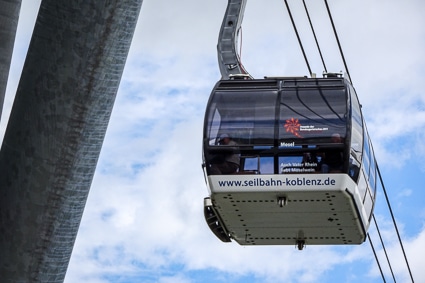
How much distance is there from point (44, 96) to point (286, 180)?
1122 cm

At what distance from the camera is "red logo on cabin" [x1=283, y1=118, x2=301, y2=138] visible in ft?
48.2

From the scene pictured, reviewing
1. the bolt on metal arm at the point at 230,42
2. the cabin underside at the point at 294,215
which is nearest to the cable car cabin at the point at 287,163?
the cabin underside at the point at 294,215

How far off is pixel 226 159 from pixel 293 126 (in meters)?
1.15

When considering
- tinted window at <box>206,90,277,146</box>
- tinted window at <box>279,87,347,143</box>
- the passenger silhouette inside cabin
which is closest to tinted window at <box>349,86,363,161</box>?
tinted window at <box>279,87,347,143</box>

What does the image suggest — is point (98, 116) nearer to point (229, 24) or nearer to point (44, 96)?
point (44, 96)

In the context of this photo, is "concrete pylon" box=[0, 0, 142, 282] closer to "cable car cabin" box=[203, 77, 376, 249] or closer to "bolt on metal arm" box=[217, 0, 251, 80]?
"cable car cabin" box=[203, 77, 376, 249]

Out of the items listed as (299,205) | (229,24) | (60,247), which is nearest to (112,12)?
(60,247)

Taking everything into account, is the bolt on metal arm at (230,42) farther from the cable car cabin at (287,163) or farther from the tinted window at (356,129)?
the tinted window at (356,129)

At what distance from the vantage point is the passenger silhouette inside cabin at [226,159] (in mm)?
14391

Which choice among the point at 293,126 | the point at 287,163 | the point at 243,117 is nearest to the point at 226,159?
the point at 243,117

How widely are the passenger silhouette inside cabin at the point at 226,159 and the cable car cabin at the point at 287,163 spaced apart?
0.02m

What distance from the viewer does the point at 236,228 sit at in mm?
14852

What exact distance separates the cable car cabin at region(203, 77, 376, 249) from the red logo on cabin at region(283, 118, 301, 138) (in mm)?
15

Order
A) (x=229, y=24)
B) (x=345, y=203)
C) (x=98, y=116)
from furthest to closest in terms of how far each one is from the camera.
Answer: (x=229, y=24) → (x=345, y=203) → (x=98, y=116)
